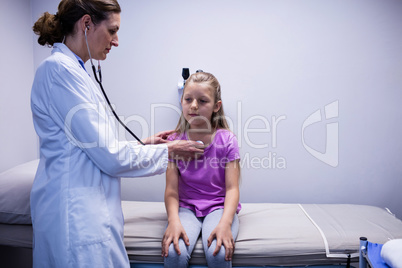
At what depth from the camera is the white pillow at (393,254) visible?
933 millimetres

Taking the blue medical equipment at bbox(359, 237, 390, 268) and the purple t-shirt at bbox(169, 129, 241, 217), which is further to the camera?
the purple t-shirt at bbox(169, 129, 241, 217)

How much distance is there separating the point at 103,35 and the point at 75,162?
1.50 ft

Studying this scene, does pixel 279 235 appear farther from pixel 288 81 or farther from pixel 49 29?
pixel 49 29

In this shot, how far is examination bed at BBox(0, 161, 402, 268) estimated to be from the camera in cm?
124

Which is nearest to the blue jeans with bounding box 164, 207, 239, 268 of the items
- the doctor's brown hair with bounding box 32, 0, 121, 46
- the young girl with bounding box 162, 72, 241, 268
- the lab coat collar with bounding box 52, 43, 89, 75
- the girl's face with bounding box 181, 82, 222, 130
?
the young girl with bounding box 162, 72, 241, 268

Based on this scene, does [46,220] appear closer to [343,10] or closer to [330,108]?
[330,108]

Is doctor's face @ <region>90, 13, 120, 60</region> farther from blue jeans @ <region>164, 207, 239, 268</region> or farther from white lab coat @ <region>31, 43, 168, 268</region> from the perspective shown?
blue jeans @ <region>164, 207, 239, 268</region>

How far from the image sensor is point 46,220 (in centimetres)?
103

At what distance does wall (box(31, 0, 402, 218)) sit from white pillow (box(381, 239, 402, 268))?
90 centimetres

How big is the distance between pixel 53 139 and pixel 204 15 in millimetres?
1139

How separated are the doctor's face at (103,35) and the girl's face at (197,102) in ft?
1.29

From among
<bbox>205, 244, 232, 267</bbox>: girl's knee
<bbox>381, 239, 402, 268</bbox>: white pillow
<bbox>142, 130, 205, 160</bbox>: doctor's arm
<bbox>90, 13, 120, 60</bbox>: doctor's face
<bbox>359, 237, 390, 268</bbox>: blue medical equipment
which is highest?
<bbox>90, 13, 120, 60</bbox>: doctor's face

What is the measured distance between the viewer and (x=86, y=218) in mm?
1002

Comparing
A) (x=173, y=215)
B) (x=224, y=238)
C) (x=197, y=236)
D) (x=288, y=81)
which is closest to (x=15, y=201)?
(x=173, y=215)
